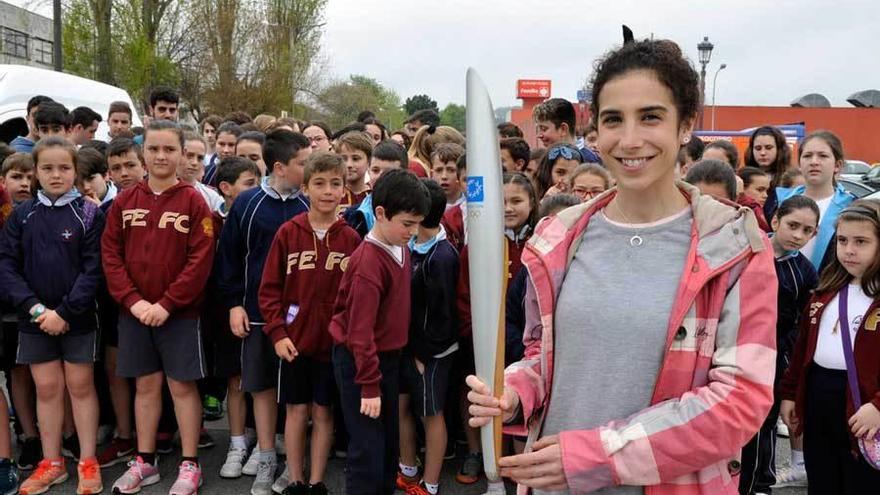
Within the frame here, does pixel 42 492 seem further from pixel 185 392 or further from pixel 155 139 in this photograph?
pixel 155 139

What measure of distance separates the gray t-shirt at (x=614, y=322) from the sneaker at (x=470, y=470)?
309 centimetres

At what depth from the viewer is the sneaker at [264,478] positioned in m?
4.45

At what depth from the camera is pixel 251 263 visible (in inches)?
180

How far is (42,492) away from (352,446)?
2.04 metres

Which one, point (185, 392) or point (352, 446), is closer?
point (352, 446)

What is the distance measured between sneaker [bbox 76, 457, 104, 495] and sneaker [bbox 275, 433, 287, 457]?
112cm

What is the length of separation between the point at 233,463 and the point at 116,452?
843mm

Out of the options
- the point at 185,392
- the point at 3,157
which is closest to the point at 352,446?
the point at 185,392

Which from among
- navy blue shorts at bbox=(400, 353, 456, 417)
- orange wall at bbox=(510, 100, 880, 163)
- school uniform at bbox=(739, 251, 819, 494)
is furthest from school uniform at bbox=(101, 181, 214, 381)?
orange wall at bbox=(510, 100, 880, 163)

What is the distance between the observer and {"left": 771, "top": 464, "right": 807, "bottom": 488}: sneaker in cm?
480

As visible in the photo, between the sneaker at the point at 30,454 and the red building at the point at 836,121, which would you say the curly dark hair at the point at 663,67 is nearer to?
the sneaker at the point at 30,454

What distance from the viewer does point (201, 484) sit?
180 inches

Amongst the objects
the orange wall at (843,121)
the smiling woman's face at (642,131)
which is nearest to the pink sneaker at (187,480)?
the smiling woman's face at (642,131)

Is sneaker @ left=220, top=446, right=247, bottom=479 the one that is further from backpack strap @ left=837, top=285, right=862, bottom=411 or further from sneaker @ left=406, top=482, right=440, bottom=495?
backpack strap @ left=837, top=285, right=862, bottom=411
